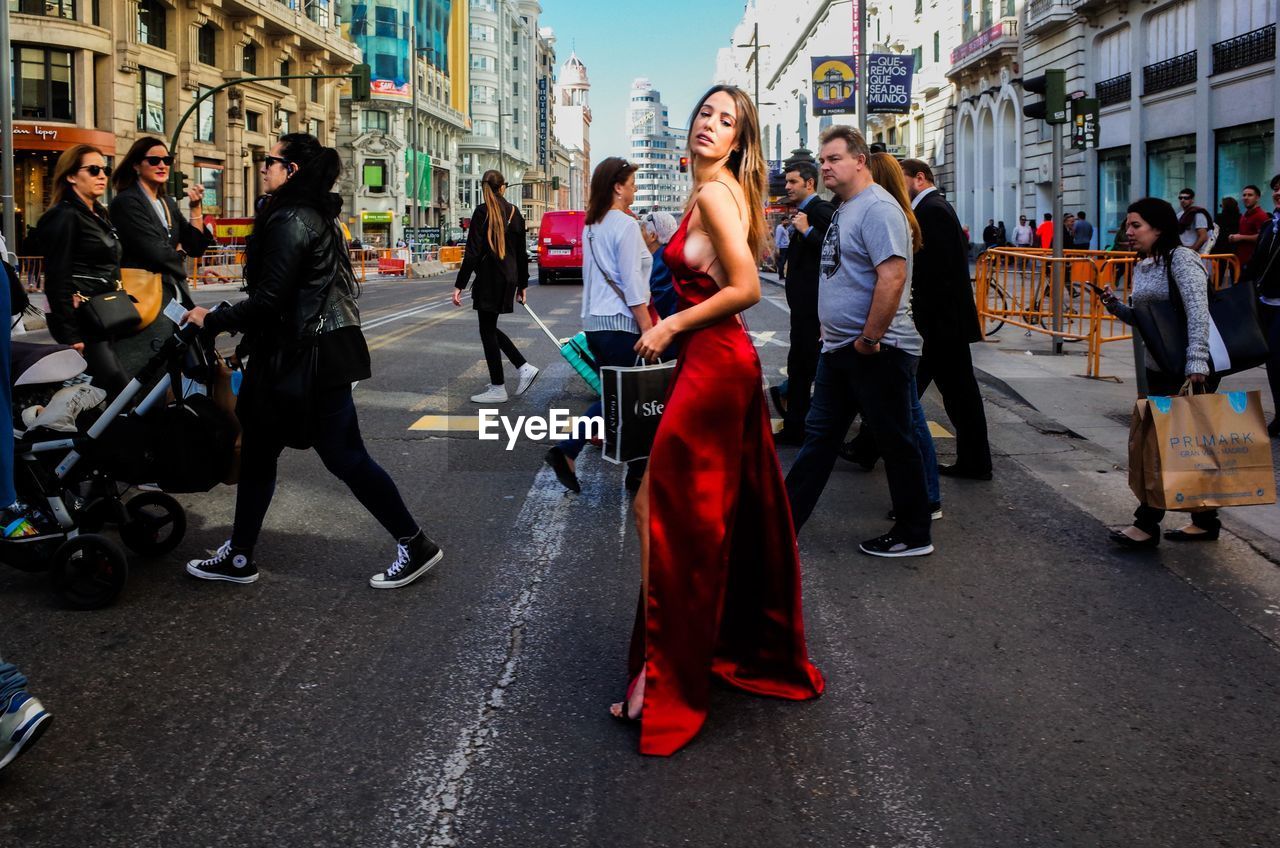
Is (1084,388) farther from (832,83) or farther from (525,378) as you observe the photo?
(832,83)

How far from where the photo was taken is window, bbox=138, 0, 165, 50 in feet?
135

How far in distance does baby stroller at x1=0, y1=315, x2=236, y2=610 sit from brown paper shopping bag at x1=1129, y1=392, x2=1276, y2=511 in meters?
3.90

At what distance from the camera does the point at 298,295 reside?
189 inches

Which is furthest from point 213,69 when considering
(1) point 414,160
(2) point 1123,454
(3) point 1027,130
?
(2) point 1123,454

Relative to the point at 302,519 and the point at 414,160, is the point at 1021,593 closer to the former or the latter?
the point at 302,519

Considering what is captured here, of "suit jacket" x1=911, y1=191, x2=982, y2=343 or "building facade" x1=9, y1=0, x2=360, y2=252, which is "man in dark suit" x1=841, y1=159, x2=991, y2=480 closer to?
"suit jacket" x1=911, y1=191, x2=982, y2=343

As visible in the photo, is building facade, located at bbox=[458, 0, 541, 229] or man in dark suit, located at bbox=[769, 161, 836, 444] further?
building facade, located at bbox=[458, 0, 541, 229]

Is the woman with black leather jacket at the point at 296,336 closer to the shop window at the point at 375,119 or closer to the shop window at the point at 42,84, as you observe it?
the shop window at the point at 42,84

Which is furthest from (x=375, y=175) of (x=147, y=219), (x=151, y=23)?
(x=147, y=219)

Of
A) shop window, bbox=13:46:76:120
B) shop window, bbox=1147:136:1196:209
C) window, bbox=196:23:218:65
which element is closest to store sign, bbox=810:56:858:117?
shop window, bbox=1147:136:1196:209

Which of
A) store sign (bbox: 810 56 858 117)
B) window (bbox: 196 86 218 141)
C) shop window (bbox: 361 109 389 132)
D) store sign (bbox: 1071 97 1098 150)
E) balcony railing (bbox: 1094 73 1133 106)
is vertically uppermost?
shop window (bbox: 361 109 389 132)

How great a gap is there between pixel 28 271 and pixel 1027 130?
27106mm

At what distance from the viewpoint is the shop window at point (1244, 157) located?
936 inches

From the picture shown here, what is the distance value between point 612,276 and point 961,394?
6.91 ft
